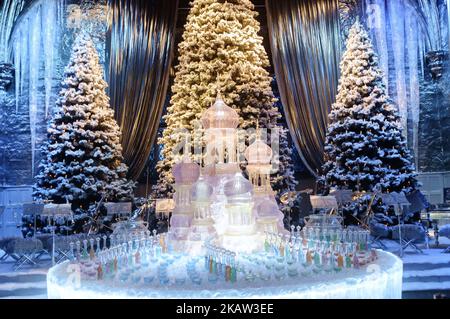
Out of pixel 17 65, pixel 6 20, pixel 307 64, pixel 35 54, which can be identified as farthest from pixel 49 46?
pixel 307 64

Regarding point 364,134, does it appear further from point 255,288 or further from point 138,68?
point 255,288

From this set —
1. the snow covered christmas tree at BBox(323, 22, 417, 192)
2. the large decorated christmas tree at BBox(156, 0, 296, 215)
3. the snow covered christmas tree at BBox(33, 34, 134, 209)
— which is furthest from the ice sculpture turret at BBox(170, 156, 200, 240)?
the snow covered christmas tree at BBox(323, 22, 417, 192)

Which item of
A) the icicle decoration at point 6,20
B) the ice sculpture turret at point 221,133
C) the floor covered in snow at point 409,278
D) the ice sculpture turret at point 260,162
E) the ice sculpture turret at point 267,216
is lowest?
the floor covered in snow at point 409,278

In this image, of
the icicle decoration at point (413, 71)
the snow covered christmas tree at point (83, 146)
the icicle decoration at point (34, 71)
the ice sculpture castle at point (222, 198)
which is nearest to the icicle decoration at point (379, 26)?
the icicle decoration at point (413, 71)

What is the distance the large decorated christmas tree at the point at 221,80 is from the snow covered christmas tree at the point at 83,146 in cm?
111

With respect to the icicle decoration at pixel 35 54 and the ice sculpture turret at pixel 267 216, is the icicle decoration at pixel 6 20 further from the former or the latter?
the ice sculpture turret at pixel 267 216

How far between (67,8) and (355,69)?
7073mm

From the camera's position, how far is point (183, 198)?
16.4 feet

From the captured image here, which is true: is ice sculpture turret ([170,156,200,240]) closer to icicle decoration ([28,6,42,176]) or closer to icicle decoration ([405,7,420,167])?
icicle decoration ([28,6,42,176])

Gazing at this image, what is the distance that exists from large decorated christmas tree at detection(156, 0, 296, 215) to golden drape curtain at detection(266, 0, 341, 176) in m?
0.78

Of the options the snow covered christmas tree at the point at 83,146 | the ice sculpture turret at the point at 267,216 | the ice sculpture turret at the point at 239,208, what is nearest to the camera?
the ice sculpture turret at the point at 239,208

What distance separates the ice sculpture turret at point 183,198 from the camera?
16.1ft
